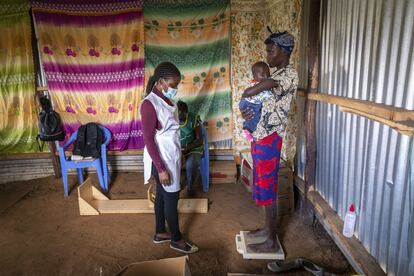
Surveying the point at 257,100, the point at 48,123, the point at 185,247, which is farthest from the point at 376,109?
the point at 48,123

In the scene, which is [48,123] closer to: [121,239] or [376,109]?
[121,239]

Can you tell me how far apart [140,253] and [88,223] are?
853mm

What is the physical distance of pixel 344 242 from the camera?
2.11 meters

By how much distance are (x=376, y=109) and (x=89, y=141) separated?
327 centimetres

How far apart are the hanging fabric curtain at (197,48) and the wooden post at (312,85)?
1.62 m

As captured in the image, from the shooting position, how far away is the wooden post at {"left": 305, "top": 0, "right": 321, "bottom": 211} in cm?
250

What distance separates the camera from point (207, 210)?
3223 millimetres

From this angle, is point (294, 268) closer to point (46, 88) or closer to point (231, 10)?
point (231, 10)

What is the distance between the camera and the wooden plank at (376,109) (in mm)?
1412

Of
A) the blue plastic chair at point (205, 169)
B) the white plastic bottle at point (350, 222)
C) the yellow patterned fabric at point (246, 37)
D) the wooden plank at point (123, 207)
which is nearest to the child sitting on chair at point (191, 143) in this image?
the blue plastic chair at point (205, 169)

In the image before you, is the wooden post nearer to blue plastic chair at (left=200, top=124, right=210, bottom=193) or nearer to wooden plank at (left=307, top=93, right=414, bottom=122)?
wooden plank at (left=307, top=93, right=414, bottom=122)

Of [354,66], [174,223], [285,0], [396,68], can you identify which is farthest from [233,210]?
[285,0]

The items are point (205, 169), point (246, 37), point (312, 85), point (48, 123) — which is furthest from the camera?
point (246, 37)

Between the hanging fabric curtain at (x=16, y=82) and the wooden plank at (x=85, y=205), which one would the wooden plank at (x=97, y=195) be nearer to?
the wooden plank at (x=85, y=205)
